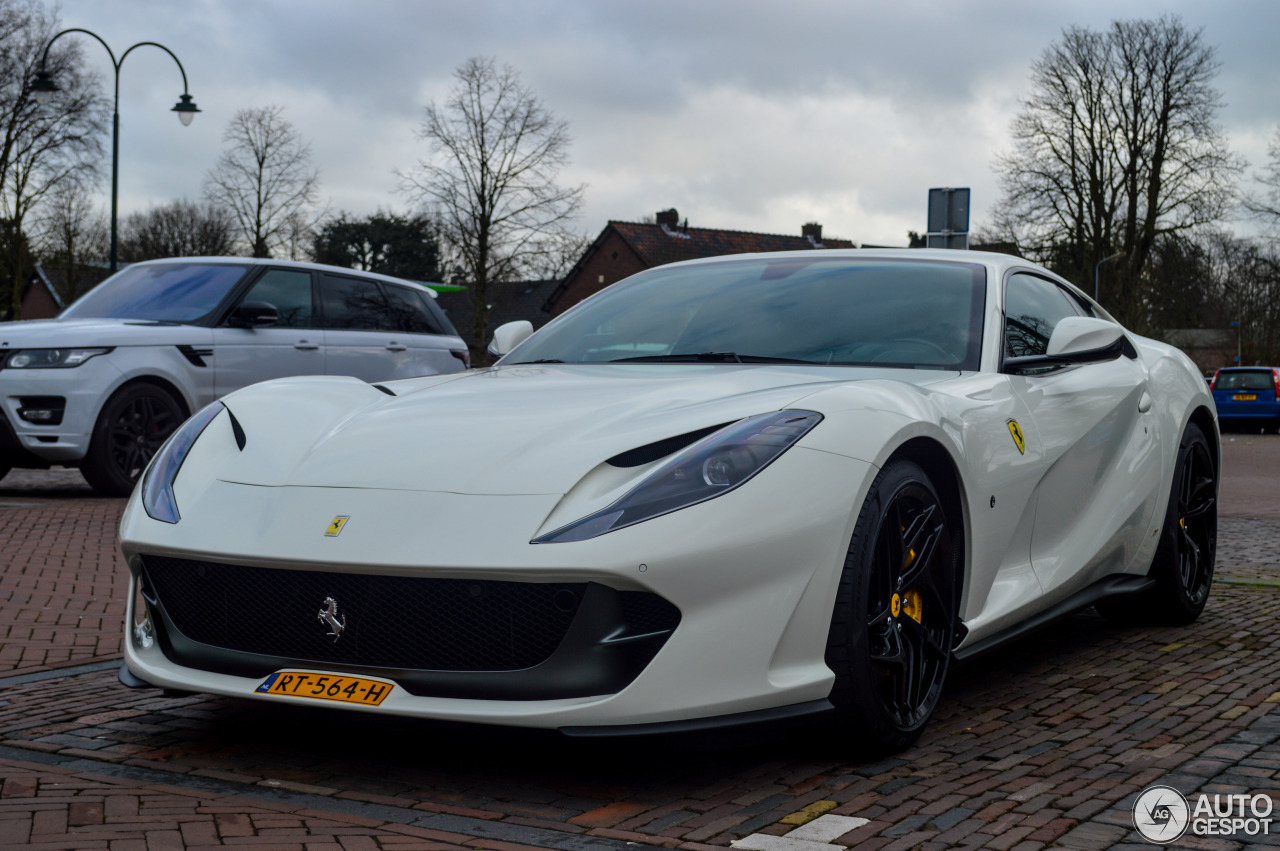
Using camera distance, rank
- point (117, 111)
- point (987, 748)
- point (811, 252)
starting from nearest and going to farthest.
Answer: point (987, 748)
point (811, 252)
point (117, 111)

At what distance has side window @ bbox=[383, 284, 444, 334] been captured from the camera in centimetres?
1213

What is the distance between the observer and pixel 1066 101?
164ft

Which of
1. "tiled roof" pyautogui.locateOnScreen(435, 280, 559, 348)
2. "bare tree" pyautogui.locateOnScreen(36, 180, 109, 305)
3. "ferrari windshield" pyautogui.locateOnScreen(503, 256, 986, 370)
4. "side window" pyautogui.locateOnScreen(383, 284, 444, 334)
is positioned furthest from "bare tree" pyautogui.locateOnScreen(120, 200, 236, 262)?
"ferrari windshield" pyautogui.locateOnScreen(503, 256, 986, 370)

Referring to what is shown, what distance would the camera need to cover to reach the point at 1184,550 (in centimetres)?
541

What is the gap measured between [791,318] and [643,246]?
6422cm

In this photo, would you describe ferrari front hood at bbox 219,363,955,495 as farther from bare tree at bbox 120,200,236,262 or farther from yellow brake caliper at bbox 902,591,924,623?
bare tree at bbox 120,200,236,262

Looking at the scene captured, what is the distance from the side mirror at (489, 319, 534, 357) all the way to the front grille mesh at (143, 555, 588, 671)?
1.95 metres

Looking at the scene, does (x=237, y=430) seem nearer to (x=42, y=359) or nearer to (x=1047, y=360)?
(x=1047, y=360)

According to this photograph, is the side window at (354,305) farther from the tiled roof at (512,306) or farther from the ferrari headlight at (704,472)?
the tiled roof at (512,306)

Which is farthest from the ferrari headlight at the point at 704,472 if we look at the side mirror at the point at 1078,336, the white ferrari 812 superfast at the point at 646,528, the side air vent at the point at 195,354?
the side air vent at the point at 195,354

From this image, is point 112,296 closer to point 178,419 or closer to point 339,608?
point 178,419

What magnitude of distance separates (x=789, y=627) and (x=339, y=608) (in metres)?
1.02

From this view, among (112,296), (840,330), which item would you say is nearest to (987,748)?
(840,330)

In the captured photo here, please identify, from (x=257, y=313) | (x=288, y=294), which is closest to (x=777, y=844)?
(x=257, y=313)
